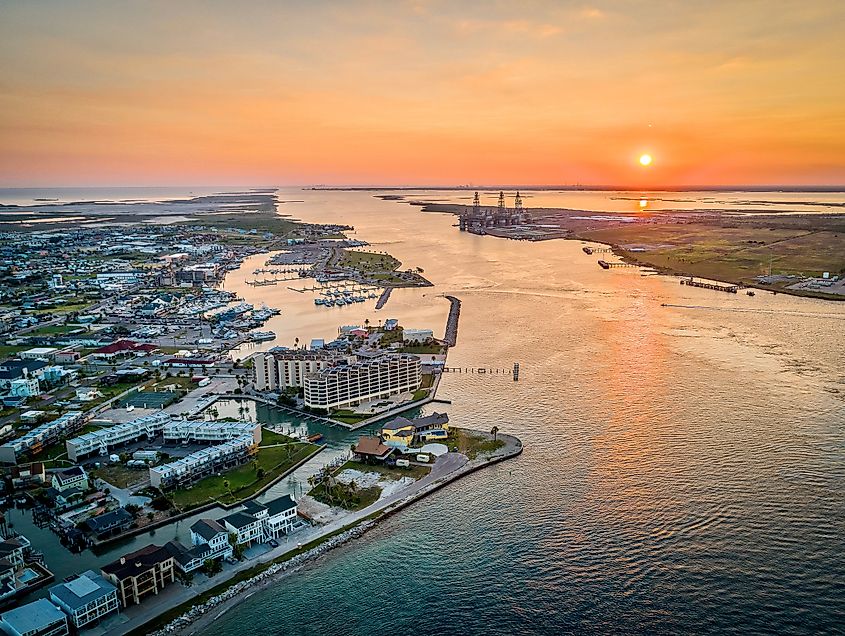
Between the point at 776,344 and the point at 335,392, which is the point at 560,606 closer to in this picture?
the point at 335,392

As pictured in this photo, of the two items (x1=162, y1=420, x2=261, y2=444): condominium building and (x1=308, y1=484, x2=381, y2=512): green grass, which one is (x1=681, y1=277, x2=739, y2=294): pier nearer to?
(x1=308, y1=484, x2=381, y2=512): green grass

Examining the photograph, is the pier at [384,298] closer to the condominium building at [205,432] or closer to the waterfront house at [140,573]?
the condominium building at [205,432]

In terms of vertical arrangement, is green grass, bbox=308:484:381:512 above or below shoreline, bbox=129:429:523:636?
above

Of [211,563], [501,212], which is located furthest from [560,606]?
[501,212]

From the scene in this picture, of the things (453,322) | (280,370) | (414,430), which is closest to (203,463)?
(414,430)

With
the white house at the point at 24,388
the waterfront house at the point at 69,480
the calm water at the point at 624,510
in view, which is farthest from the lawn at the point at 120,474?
the white house at the point at 24,388

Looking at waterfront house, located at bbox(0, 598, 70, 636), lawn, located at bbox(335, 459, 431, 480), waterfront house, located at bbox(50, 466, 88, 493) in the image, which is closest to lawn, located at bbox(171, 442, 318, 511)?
lawn, located at bbox(335, 459, 431, 480)
